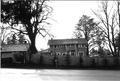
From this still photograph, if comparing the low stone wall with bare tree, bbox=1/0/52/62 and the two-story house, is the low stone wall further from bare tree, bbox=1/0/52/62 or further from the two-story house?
the two-story house

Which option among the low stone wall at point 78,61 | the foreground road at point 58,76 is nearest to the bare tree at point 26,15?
the low stone wall at point 78,61

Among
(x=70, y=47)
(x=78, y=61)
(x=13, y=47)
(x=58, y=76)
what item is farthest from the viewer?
(x=70, y=47)

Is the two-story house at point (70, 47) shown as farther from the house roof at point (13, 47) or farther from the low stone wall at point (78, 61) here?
the low stone wall at point (78, 61)

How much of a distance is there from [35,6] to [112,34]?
57.3 ft

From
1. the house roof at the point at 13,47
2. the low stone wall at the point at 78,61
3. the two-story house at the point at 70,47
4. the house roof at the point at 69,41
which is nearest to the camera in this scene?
the low stone wall at the point at 78,61

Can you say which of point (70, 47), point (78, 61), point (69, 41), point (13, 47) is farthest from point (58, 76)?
point (69, 41)

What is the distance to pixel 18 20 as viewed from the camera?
3756 cm

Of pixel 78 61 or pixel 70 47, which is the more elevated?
pixel 70 47

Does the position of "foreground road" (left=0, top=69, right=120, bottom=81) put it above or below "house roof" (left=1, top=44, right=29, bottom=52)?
below

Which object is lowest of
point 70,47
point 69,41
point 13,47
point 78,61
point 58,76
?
point 78,61

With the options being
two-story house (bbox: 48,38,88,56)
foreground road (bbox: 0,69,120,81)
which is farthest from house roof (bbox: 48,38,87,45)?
foreground road (bbox: 0,69,120,81)

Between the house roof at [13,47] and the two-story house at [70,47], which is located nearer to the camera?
the house roof at [13,47]

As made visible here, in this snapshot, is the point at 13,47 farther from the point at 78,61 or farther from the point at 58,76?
the point at 58,76

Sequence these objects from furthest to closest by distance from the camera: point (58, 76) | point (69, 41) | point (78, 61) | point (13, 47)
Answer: point (69, 41), point (13, 47), point (78, 61), point (58, 76)
